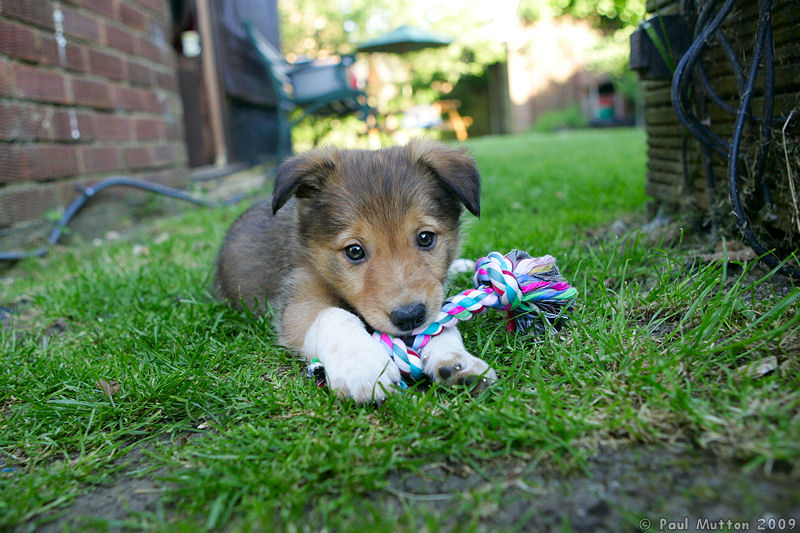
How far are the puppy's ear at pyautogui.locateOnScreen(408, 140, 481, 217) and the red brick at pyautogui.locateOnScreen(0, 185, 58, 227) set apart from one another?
3.47 m

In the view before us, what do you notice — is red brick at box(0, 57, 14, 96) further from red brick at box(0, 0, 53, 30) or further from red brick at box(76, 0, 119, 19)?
red brick at box(76, 0, 119, 19)

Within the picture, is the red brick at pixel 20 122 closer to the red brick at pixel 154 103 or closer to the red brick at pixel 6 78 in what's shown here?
the red brick at pixel 6 78

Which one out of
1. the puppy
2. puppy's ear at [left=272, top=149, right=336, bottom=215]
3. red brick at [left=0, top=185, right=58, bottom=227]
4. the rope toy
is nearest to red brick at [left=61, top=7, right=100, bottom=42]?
red brick at [left=0, top=185, right=58, bottom=227]

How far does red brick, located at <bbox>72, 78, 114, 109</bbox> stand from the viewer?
5.29 metres

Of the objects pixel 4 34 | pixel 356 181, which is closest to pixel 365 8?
pixel 4 34

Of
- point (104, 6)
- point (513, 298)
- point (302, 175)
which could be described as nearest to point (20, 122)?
point (104, 6)

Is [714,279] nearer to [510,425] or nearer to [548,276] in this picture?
[548,276]

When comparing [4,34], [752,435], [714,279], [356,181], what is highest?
[4,34]

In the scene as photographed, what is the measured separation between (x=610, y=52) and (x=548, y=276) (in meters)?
24.7

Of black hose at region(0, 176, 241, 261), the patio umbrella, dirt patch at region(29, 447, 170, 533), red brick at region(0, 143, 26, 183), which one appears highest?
the patio umbrella

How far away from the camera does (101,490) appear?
1.65 m

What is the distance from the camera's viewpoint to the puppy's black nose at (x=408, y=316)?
207cm

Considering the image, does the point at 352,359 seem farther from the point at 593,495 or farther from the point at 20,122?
the point at 20,122

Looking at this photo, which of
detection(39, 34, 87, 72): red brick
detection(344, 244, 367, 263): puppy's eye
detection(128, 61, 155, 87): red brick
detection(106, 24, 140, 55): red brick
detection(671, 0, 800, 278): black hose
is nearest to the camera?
detection(671, 0, 800, 278): black hose
